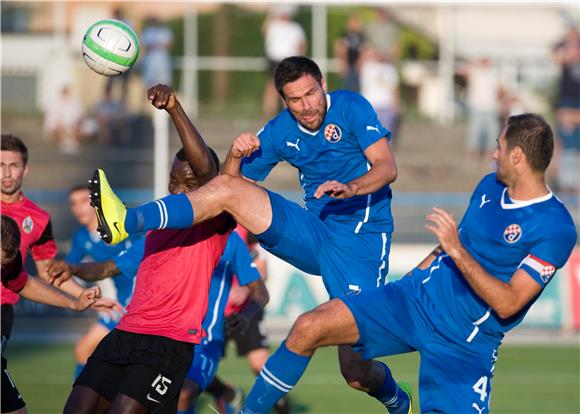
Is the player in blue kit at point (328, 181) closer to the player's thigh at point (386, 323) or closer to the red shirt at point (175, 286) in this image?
the red shirt at point (175, 286)

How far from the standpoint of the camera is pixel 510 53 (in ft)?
77.9

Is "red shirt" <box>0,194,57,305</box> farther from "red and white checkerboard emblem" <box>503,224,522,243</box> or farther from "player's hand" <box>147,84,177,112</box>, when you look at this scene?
"red and white checkerboard emblem" <box>503,224,522,243</box>

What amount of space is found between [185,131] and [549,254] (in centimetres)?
227

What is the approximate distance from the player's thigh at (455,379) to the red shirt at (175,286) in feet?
4.66

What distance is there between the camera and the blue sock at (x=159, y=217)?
6.50 metres

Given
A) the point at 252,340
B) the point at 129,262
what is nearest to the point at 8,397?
the point at 129,262

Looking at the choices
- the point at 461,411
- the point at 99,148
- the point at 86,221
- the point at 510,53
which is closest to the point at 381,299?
the point at 461,411

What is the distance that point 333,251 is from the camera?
7.76 metres

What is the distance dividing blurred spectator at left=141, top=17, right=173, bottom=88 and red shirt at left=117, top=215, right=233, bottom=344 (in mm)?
12806

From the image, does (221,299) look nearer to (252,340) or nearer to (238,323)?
(238,323)

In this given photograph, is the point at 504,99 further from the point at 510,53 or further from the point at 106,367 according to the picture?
the point at 106,367

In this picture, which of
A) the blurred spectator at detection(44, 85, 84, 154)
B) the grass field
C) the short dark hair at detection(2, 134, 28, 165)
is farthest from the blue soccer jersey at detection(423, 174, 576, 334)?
the blurred spectator at detection(44, 85, 84, 154)

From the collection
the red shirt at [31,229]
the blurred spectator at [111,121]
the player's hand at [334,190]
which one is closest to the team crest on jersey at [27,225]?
the red shirt at [31,229]

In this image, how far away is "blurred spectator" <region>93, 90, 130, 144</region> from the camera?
20.5m
